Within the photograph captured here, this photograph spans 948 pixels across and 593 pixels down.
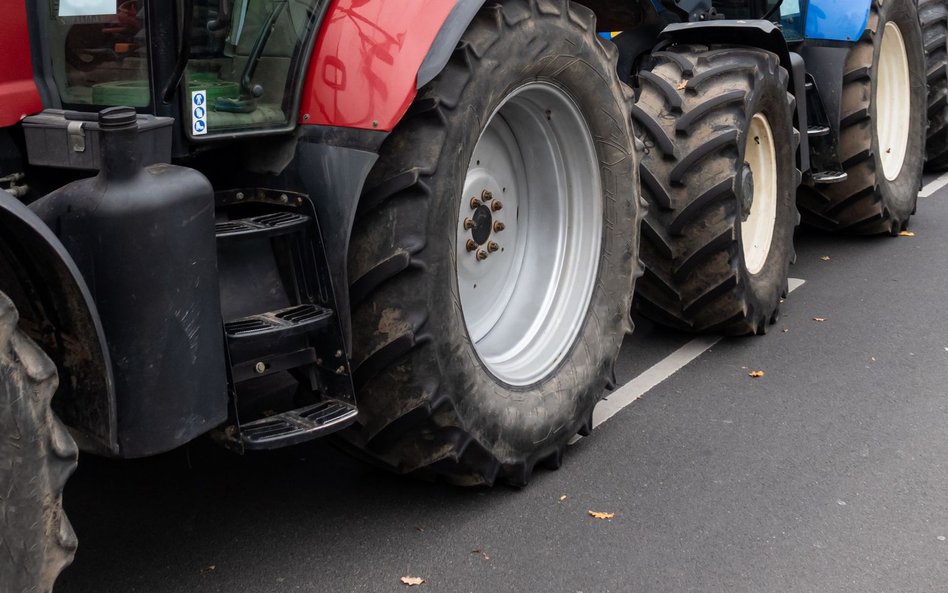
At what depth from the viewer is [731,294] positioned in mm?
4871

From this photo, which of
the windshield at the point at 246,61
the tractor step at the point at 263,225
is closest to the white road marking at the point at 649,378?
the tractor step at the point at 263,225

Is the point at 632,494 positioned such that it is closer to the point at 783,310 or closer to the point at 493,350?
the point at 493,350

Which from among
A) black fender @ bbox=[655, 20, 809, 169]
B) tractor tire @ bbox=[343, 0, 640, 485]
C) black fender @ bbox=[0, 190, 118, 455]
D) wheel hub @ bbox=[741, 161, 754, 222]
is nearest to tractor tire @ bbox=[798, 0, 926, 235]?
black fender @ bbox=[655, 20, 809, 169]

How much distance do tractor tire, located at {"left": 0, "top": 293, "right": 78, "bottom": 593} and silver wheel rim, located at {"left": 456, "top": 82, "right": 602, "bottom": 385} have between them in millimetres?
1644

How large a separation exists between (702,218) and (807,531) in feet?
5.47

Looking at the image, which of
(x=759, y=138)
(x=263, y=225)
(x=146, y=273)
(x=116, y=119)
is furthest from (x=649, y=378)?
(x=116, y=119)

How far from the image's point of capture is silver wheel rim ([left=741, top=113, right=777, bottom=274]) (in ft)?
17.2

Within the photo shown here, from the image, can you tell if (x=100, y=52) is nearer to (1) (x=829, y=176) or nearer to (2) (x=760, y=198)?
(2) (x=760, y=198)

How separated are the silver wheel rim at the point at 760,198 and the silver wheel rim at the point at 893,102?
189 cm

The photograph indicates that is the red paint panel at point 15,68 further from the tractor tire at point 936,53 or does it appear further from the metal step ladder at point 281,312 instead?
the tractor tire at point 936,53

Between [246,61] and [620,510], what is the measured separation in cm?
182

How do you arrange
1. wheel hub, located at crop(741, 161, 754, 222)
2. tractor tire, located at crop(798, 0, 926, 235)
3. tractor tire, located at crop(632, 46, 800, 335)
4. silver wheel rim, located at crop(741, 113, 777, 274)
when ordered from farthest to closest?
1. tractor tire, located at crop(798, 0, 926, 235)
2. silver wheel rim, located at crop(741, 113, 777, 274)
3. wheel hub, located at crop(741, 161, 754, 222)
4. tractor tire, located at crop(632, 46, 800, 335)

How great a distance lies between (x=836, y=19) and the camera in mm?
6070

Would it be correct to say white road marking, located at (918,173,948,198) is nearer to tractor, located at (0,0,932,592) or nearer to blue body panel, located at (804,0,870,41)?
blue body panel, located at (804,0,870,41)
